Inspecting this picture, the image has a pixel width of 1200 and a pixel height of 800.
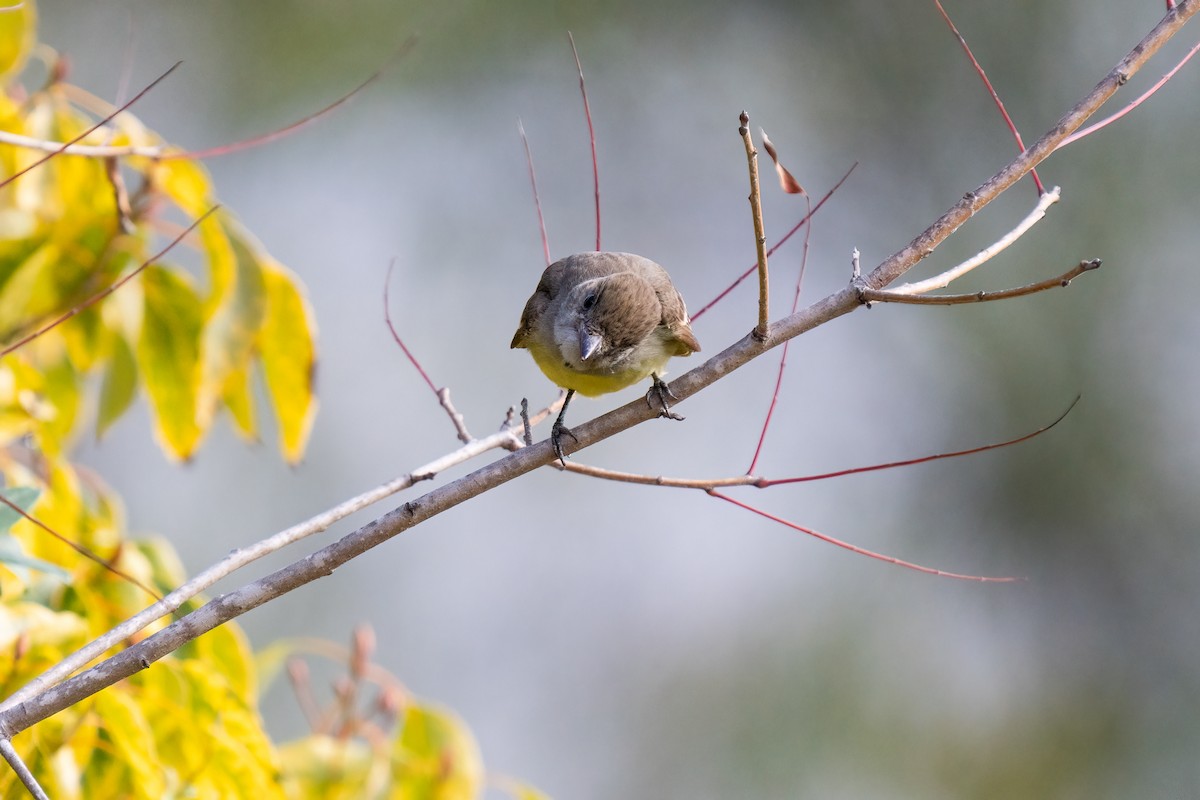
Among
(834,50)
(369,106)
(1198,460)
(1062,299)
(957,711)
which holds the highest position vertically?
(369,106)

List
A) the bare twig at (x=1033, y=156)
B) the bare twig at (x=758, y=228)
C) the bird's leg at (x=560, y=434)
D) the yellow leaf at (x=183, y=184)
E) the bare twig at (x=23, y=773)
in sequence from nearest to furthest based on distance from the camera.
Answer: the bare twig at (x=23, y=773) < the bare twig at (x=758, y=228) < the bare twig at (x=1033, y=156) < the bird's leg at (x=560, y=434) < the yellow leaf at (x=183, y=184)

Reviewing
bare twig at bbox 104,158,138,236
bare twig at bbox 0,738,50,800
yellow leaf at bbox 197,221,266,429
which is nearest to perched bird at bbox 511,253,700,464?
yellow leaf at bbox 197,221,266,429

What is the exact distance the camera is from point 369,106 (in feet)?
21.1

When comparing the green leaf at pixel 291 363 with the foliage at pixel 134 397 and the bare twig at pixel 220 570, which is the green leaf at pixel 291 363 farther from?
the bare twig at pixel 220 570

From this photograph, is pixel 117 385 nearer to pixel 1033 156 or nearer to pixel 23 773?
pixel 23 773

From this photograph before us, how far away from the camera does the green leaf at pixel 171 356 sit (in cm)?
203

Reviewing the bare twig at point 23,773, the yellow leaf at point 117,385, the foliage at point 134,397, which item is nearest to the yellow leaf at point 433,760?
the foliage at point 134,397

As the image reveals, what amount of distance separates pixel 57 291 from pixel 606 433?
112cm

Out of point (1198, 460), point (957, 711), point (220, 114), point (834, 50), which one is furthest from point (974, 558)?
point (220, 114)

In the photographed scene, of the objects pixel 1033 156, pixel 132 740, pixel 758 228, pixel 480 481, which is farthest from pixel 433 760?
pixel 1033 156

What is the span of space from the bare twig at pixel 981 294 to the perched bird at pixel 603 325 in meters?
0.73

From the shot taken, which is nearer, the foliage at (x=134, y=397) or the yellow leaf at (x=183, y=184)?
the foliage at (x=134, y=397)

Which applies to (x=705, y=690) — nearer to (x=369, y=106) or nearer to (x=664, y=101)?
(x=664, y=101)

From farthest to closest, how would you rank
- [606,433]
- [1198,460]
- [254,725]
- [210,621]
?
[1198,460] → [254,725] → [606,433] → [210,621]
